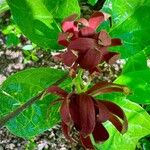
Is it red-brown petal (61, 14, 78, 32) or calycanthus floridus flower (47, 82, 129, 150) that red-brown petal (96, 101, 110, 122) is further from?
red-brown petal (61, 14, 78, 32)

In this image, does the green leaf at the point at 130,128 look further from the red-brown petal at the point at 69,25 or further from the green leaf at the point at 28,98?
the red-brown petal at the point at 69,25

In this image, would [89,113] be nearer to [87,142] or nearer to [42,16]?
[87,142]

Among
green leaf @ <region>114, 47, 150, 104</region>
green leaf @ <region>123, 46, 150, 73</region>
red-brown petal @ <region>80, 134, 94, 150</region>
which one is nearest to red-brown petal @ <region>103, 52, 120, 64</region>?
red-brown petal @ <region>80, 134, 94, 150</region>

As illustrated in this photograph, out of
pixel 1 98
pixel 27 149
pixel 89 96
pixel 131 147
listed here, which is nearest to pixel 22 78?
pixel 1 98

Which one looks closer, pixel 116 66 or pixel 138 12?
pixel 138 12

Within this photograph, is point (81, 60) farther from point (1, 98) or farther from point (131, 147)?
point (131, 147)

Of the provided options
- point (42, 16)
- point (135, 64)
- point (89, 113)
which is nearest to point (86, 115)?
point (89, 113)

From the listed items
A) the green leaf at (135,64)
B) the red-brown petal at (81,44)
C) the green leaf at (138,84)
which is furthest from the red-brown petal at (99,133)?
the green leaf at (135,64)

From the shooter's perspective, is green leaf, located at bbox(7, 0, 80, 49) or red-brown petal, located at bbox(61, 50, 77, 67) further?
green leaf, located at bbox(7, 0, 80, 49)
